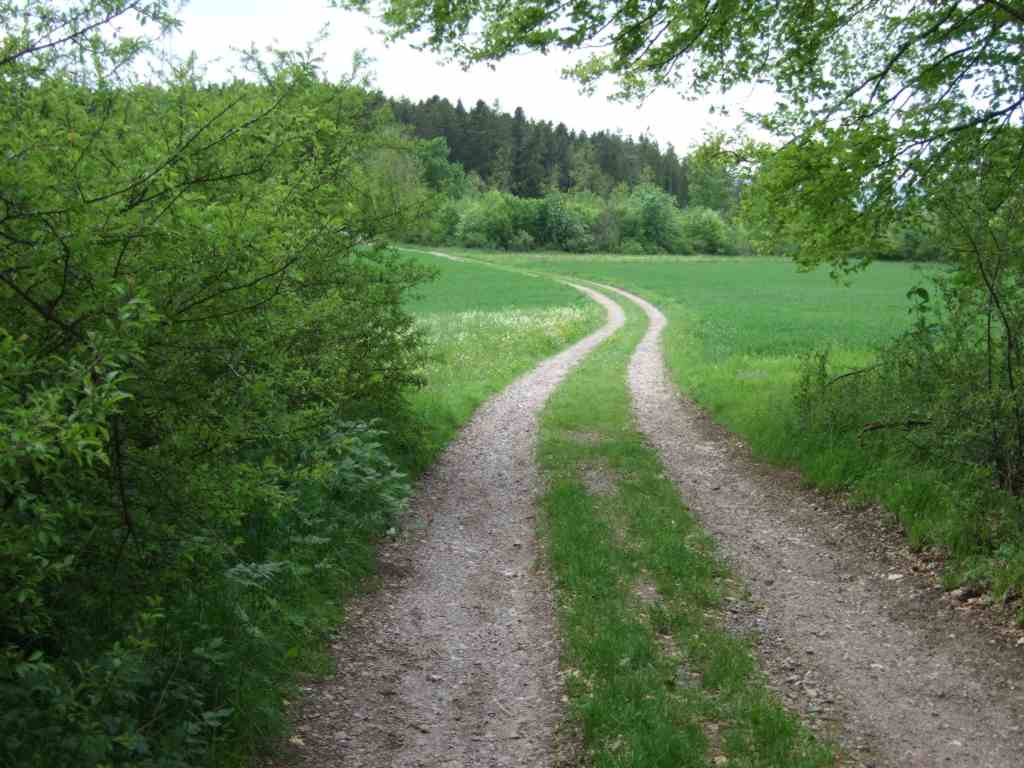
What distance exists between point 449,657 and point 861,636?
12.2 ft

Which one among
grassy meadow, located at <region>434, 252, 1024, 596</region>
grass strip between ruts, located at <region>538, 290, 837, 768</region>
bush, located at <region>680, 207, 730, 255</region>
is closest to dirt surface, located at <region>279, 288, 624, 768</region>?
grass strip between ruts, located at <region>538, 290, 837, 768</region>

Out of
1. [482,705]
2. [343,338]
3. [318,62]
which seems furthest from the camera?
[343,338]

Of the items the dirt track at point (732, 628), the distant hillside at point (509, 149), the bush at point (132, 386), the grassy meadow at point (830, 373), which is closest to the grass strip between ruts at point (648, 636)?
the dirt track at point (732, 628)

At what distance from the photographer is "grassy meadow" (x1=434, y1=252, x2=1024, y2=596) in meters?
8.02

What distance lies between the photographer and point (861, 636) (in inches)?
272

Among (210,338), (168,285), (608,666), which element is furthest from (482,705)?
(168,285)

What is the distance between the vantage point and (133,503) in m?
4.12

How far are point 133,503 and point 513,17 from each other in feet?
27.8

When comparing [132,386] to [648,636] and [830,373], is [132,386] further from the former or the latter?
[830,373]

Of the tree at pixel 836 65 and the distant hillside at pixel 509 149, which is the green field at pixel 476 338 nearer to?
the tree at pixel 836 65

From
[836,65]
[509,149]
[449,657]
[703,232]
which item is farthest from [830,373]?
[509,149]

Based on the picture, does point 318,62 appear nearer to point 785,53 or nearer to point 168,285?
point 168,285

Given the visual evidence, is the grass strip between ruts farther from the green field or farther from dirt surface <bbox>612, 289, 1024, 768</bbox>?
the green field

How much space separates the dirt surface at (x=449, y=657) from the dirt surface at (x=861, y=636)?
200 centimetres
